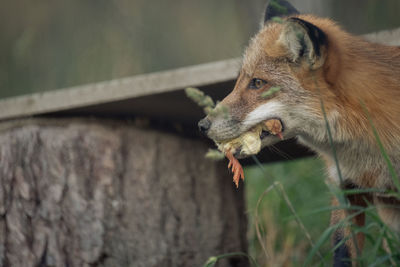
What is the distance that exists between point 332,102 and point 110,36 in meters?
2.31

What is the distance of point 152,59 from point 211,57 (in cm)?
47

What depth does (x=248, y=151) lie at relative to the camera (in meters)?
2.45

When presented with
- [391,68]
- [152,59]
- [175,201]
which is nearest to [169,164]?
[175,201]

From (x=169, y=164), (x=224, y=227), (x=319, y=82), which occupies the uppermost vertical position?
(x=319, y=82)

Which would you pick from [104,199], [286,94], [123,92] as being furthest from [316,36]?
[104,199]

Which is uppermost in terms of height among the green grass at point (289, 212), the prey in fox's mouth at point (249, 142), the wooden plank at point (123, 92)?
the wooden plank at point (123, 92)

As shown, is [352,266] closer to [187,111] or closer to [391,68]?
[391,68]

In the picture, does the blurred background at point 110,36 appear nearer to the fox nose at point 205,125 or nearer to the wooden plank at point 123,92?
the wooden plank at point 123,92

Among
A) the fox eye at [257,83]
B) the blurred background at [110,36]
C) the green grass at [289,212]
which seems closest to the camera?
the fox eye at [257,83]

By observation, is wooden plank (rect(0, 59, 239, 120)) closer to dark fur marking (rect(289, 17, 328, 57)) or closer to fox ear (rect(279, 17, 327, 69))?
fox ear (rect(279, 17, 327, 69))

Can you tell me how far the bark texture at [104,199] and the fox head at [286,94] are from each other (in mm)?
1147

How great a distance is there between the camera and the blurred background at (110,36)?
13.3ft


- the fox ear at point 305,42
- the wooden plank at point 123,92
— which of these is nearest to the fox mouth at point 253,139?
the fox ear at point 305,42

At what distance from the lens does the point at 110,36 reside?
4.19 metres
